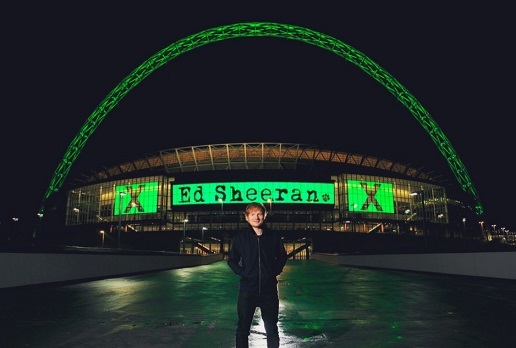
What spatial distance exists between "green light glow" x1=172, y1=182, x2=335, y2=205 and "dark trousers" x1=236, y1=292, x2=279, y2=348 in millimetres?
68025

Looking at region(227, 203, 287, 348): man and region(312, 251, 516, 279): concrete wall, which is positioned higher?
region(227, 203, 287, 348): man

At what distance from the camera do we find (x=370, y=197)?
3049 inches

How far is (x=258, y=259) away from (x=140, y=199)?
77169mm

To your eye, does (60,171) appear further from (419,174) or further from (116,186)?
(419,174)

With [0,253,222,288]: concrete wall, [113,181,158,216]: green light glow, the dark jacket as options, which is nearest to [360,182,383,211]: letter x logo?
[113,181,158,216]: green light glow

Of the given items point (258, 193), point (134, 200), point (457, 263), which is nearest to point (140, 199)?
point (134, 200)

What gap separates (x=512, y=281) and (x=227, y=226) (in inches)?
2439

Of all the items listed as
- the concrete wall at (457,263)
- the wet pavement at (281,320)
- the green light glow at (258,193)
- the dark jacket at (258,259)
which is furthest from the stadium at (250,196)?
the dark jacket at (258,259)

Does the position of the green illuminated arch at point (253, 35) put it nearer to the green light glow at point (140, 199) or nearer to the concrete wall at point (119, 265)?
the green light glow at point (140, 199)

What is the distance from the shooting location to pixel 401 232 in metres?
A: 79.9

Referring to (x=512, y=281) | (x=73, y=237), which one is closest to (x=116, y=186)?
(x=73, y=237)

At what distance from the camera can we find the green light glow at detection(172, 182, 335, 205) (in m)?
72.9

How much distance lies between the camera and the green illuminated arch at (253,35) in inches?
2443

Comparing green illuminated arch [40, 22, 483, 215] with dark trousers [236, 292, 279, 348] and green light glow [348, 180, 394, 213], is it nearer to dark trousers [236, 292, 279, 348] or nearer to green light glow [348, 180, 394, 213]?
green light glow [348, 180, 394, 213]
